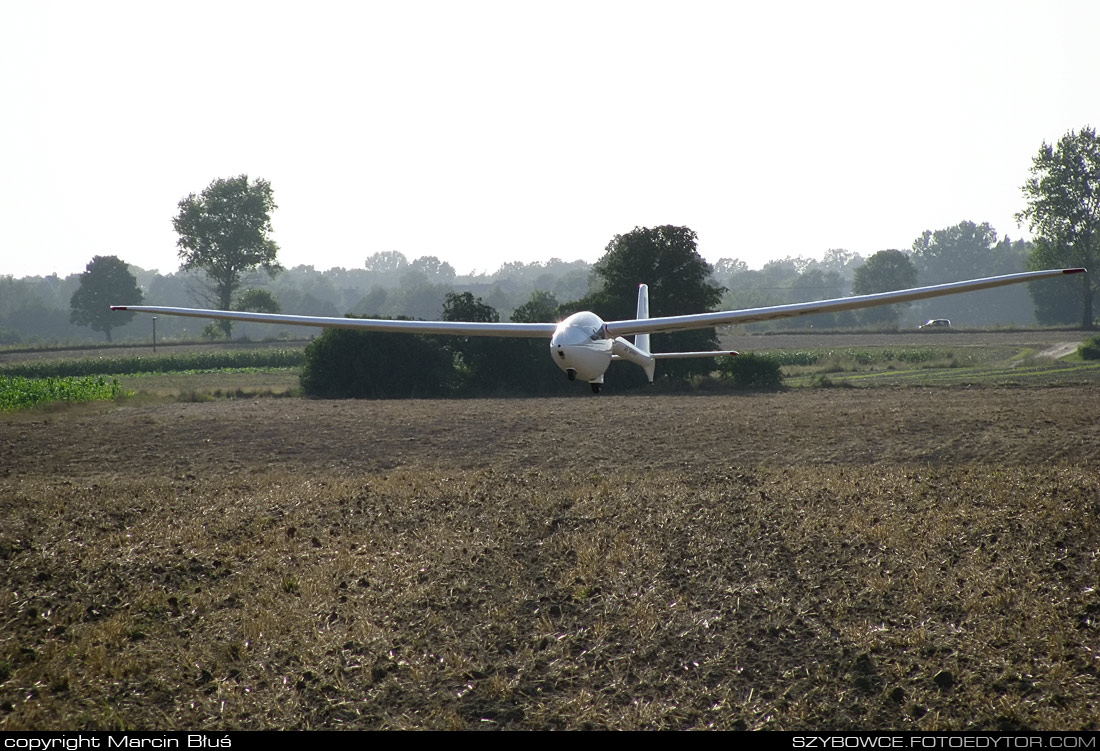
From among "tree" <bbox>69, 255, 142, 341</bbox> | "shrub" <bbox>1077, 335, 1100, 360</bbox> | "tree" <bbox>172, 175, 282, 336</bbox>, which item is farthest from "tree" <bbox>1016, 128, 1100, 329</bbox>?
"tree" <bbox>69, 255, 142, 341</bbox>

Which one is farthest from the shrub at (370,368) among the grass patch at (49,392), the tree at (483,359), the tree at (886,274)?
the tree at (886,274)

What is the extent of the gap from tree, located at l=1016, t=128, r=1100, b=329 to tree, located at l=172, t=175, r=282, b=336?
328 ft

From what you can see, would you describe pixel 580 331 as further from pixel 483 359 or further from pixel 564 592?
pixel 483 359

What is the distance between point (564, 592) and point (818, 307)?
292 inches

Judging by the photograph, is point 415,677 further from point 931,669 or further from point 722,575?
point 931,669

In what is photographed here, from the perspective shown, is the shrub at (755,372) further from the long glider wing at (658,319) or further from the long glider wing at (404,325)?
the long glider wing at (404,325)

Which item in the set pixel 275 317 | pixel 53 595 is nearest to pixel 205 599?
pixel 53 595

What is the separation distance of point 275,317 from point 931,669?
1498 cm

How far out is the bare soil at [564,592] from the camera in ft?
38.2

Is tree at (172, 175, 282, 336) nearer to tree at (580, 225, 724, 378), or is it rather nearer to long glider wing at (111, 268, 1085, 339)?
tree at (580, 225, 724, 378)

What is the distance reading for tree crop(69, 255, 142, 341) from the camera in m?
132

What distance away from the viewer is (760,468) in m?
25.6

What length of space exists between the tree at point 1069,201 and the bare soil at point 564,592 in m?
86.1
